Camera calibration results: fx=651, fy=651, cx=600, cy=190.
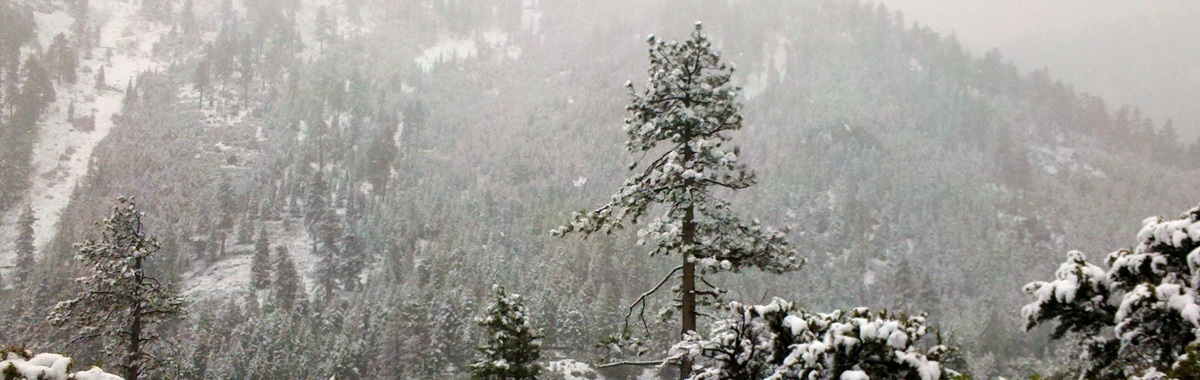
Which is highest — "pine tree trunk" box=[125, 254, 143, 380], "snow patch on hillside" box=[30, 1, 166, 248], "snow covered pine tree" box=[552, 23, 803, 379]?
"snow patch on hillside" box=[30, 1, 166, 248]

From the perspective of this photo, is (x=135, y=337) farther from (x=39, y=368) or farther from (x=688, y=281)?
(x=688, y=281)

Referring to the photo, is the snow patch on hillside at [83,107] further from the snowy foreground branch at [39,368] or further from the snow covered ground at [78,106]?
the snowy foreground branch at [39,368]

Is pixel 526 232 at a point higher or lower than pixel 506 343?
higher

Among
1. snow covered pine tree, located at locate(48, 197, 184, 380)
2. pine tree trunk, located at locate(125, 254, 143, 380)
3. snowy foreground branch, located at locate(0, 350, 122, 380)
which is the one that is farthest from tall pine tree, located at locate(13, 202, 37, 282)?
snowy foreground branch, located at locate(0, 350, 122, 380)

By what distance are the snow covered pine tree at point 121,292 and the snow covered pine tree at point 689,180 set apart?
12.3 m

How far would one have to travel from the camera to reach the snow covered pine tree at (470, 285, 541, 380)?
2000 cm

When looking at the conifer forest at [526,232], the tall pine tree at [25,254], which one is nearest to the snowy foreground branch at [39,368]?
the conifer forest at [526,232]

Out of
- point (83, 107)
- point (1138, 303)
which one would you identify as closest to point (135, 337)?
point (1138, 303)

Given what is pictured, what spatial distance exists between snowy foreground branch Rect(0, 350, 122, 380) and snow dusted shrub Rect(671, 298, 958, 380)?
5394 millimetres

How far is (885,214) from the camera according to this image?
158 meters

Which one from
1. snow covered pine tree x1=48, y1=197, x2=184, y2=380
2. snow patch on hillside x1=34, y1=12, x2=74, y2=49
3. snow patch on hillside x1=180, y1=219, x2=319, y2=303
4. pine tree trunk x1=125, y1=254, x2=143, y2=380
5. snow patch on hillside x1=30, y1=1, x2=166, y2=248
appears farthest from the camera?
snow patch on hillside x1=34, y1=12, x2=74, y2=49

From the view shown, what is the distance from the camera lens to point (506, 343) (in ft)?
66.3

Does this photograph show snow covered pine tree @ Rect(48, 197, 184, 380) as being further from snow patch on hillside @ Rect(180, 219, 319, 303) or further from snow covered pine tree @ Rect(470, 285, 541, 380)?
snow patch on hillside @ Rect(180, 219, 319, 303)

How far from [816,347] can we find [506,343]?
1578 cm
